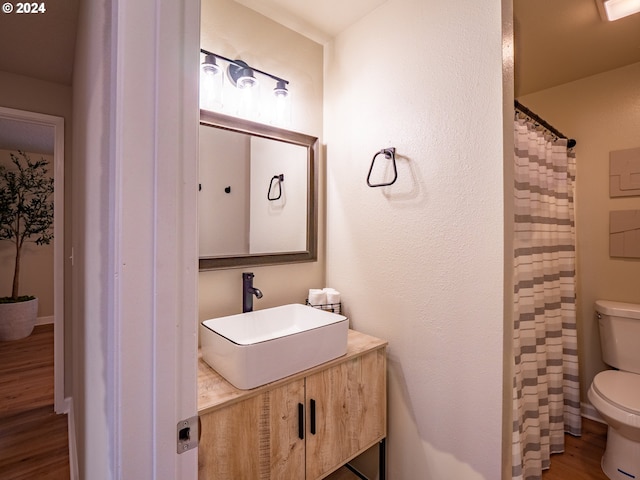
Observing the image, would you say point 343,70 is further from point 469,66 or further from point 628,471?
point 628,471

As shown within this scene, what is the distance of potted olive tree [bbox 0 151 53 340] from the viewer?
3738mm

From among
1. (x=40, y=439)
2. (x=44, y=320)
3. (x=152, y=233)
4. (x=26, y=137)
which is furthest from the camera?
(x=44, y=320)

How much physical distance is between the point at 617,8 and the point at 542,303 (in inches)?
59.3

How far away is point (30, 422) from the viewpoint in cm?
224

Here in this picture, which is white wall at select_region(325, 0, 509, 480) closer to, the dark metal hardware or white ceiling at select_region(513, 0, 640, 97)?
white ceiling at select_region(513, 0, 640, 97)

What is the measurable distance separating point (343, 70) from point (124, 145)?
4.96ft

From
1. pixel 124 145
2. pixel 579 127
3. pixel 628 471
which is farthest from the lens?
pixel 579 127

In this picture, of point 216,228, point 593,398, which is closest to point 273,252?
point 216,228

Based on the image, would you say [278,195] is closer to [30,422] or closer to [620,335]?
[620,335]

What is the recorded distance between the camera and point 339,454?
4.18 ft

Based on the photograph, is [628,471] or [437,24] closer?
[437,24]

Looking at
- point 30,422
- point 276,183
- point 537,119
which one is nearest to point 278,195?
point 276,183

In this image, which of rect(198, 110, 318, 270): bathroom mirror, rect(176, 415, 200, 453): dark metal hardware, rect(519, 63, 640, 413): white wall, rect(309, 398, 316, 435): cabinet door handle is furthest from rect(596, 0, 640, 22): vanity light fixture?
rect(176, 415, 200, 453): dark metal hardware

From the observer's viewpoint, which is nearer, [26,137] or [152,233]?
[152,233]
